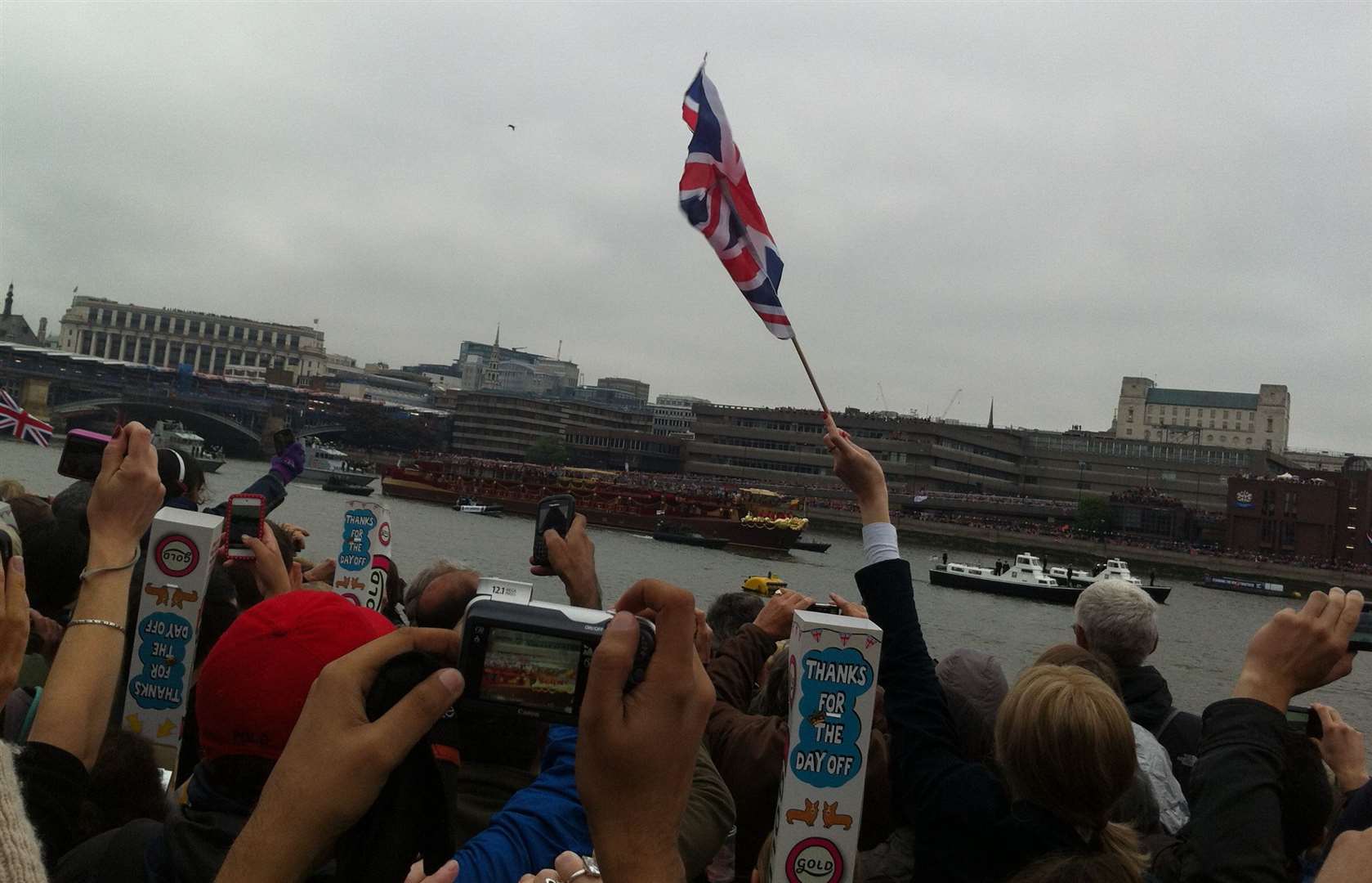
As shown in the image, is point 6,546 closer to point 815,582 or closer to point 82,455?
point 82,455

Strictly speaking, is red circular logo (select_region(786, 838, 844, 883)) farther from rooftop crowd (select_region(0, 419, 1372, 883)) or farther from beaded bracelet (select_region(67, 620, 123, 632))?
beaded bracelet (select_region(67, 620, 123, 632))

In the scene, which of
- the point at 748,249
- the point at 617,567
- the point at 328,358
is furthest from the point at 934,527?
the point at 328,358

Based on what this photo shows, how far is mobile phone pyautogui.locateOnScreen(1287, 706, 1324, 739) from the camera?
213 cm

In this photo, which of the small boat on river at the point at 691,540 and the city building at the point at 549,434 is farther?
the city building at the point at 549,434

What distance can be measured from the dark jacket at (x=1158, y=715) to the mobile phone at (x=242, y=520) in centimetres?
257

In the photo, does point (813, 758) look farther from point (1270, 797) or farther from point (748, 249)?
point (748, 249)

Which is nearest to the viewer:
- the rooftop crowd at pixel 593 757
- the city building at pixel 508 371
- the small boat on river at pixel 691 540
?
the rooftop crowd at pixel 593 757

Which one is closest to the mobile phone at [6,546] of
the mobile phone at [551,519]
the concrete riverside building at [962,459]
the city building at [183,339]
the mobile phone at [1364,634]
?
the mobile phone at [551,519]

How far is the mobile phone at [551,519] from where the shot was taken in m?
2.40

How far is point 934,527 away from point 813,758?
205 ft

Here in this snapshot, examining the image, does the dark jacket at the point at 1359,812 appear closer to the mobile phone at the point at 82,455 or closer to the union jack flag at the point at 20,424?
the mobile phone at the point at 82,455

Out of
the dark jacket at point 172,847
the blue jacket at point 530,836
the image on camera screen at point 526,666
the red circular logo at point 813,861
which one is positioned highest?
the image on camera screen at point 526,666

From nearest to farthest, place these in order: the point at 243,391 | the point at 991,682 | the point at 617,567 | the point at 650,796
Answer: the point at 650,796 → the point at 991,682 → the point at 617,567 → the point at 243,391

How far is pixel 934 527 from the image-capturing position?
6291cm
